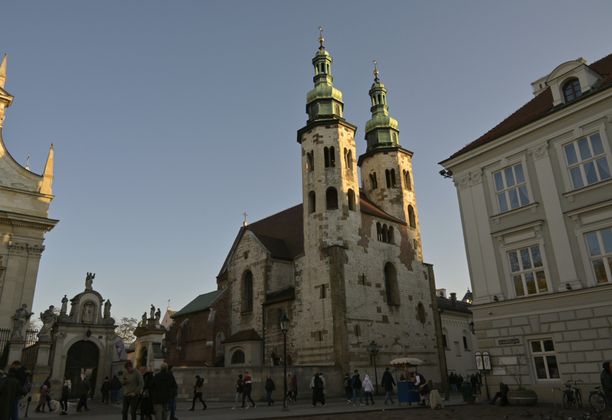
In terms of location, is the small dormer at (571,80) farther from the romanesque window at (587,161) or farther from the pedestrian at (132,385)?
the pedestrian at (132,385)

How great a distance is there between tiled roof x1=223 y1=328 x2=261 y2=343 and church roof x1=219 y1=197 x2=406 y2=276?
18.8 ft

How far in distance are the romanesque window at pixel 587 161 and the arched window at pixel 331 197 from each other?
695 inches

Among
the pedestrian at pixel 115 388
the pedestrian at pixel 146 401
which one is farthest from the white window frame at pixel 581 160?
the pedestrian at pixel 115 388

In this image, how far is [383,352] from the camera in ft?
99.8

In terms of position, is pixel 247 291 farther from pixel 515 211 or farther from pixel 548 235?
pixel 548 235

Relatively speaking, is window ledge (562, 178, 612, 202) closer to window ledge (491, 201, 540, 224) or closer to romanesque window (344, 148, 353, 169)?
window ledge (491, 201, 540, 224)

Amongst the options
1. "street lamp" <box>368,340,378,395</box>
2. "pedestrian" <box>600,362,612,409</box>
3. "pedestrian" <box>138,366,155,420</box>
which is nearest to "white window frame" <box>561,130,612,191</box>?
"pedestrian" <box>600,362,612,409</box>

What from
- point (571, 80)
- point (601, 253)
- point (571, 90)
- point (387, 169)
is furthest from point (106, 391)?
point (387, 169)

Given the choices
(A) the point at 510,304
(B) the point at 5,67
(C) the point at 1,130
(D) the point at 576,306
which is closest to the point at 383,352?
(A) the point at 510,304

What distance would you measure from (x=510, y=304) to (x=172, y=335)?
3066cm

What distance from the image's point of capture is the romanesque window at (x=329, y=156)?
3439 cm

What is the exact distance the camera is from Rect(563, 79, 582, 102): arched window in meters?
17.6

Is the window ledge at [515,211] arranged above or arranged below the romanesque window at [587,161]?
below

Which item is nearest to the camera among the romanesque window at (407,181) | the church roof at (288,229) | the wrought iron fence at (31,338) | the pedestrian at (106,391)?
the pedestrian at (106,391)
